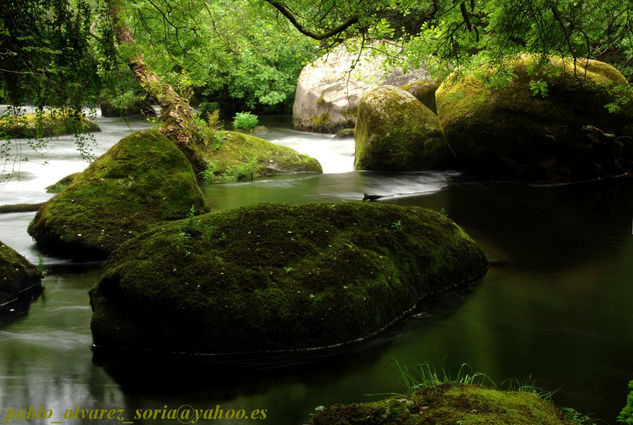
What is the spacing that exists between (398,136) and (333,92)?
26.0 feet

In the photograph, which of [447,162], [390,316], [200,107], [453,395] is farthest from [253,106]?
[453,395]

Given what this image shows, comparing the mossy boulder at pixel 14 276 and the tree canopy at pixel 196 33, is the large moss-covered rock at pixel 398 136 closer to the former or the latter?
the tree canopy at pixel 196 33

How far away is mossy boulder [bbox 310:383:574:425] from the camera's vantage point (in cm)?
255

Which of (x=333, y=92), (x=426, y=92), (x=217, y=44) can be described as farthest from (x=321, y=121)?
(x=217, y=44)

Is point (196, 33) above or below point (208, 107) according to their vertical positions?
above

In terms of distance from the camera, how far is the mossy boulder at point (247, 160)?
1370 centimetres

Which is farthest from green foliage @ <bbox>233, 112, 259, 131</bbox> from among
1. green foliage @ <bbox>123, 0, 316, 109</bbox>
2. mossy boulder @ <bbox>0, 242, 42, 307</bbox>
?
mossy boulder @ <bbox>0, 242, 42, 307</bbox>

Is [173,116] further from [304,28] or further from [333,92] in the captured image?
[333,92]

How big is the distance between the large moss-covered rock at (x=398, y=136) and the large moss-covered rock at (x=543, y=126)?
2.31ft

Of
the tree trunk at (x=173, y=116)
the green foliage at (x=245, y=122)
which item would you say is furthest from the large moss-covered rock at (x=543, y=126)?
the green foliage at (x=245, y=122)

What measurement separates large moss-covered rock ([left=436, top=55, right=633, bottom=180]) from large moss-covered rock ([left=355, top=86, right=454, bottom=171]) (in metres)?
0.70

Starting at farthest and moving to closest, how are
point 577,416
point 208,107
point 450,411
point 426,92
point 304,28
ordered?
point 208,107
point 426,92
point 304,28
point 577,416
point 450,411

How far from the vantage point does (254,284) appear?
190 inches

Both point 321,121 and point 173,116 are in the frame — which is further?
point 321,121
